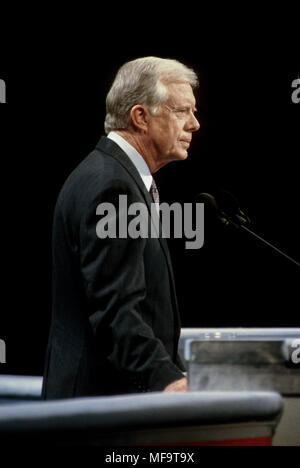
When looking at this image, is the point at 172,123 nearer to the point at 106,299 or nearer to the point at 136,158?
the point at 136,158

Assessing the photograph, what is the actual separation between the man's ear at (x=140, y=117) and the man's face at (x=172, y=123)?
1 centimetres

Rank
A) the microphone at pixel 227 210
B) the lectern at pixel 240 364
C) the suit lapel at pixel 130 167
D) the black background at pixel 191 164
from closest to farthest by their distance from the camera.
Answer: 1. the lectern at pixel 240 364
2. the suit lapel at pixel 130 167
3. the microphone at pixel 227 210
4. the black background at pixel 191 164

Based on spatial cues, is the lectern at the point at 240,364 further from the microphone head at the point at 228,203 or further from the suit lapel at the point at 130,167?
the microphone head at the point at 228,203

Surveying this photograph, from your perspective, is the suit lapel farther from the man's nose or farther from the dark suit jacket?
the man's nose

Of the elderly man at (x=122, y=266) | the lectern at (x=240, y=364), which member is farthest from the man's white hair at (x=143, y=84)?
the lectern at (x=240, y=364)

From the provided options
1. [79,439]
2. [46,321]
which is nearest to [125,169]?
[79,439]

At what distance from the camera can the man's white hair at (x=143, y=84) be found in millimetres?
2061

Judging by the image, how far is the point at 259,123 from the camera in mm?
3949

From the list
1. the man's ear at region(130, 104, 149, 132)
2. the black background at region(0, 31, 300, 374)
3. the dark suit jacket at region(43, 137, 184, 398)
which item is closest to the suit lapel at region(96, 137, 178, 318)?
the dark suit jacket at region(43, 137, 184, 398)

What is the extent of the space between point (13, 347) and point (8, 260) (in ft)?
1.49

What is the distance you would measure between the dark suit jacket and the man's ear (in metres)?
0.12

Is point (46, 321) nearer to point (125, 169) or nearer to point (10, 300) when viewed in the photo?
point (10, 300)

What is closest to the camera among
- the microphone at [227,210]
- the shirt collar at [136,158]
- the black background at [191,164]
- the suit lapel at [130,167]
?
the suit lapel at [130,167]

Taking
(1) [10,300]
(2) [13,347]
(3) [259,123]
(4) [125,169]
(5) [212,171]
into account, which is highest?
(3) [259,123]
